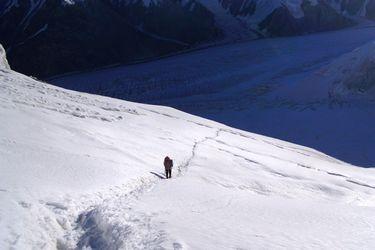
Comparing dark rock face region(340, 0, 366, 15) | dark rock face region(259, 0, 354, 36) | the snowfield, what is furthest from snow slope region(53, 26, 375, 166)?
the snowfield

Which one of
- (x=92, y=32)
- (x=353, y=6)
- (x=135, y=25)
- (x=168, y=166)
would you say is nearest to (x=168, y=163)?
(x=168, y=166)

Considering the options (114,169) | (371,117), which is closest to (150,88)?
(371,117)

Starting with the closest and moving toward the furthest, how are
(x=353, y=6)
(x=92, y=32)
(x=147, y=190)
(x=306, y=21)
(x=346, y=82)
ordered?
(x=147, y=190)
(x=346, y=82)
(x=92, y=32)
(x=306, y=21)
(x=353, y=6)

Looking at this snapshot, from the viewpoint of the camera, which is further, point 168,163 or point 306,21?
point 306,21

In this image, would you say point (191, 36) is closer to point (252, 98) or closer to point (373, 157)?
point (252, 98)

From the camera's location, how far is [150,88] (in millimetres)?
52344

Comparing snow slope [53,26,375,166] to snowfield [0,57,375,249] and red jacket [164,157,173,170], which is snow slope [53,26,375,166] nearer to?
snowfield [0,57,375,249]

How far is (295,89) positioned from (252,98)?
12.0ft

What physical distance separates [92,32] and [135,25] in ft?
23.6

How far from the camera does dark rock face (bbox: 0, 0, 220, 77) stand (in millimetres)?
68312

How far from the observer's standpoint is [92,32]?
235 ft

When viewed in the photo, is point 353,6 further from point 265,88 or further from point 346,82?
point 265,88

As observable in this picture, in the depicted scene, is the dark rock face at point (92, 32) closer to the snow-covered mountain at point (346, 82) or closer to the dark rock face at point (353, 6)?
the dark rock face at point (353, 6)

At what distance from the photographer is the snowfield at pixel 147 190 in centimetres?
943
